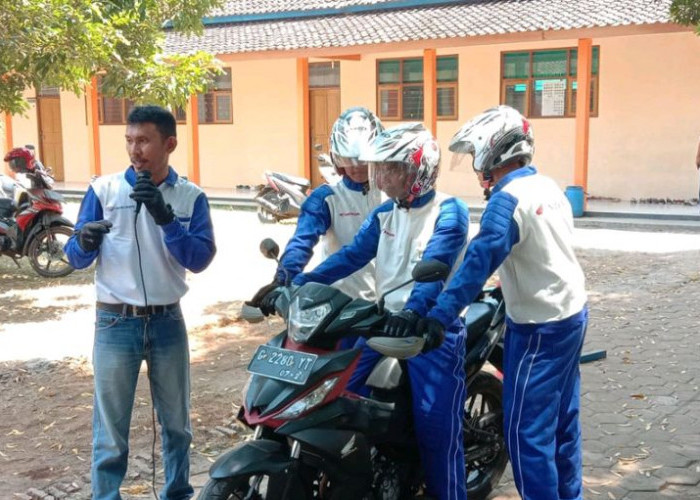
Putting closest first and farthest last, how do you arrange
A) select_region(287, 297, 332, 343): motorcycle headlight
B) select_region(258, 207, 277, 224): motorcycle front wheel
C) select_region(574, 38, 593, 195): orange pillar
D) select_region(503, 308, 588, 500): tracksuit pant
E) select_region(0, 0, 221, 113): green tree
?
select_region(287, 297, 332, 343): motorcycle headlight
select_region(503, 308, 588, 500): tracksuit pant
select_region(0, 0, 221, 113): green tree
select_region(574, 38, 593, 195): orange pillar
select_region(258, 207, 277, 224): motorcycle front wheel

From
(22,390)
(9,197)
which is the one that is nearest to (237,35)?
(9,197)

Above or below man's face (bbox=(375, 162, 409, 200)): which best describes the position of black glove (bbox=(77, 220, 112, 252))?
below

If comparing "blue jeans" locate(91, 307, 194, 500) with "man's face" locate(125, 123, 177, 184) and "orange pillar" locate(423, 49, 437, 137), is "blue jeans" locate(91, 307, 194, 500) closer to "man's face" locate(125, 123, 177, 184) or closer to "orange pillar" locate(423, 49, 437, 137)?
"man's face" locate(125, 123, 177, 184)

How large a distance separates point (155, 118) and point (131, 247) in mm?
537

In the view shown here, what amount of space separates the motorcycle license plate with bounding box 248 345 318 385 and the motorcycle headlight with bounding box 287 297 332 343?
0.06 meters

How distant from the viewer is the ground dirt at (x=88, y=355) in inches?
180

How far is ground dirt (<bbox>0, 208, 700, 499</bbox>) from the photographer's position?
4.58 m

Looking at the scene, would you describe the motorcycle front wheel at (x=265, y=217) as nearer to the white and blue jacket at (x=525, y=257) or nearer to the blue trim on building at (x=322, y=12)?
the blue trim on building at (x=322, y=12)

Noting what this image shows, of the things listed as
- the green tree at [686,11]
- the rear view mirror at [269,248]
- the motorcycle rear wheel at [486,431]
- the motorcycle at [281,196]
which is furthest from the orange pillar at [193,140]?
the rear view mirror at [269,248]

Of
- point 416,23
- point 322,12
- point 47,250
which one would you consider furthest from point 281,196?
point 322,12

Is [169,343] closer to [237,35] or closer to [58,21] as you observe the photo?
[58,21]

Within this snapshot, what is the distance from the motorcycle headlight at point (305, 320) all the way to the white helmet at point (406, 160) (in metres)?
0.68

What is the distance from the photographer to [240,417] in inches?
119

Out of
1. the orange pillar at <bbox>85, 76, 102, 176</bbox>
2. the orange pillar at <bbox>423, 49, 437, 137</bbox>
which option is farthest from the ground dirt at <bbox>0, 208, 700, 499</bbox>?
the orange pillar at <bbox>85, 76, 102, 176</bbox>
